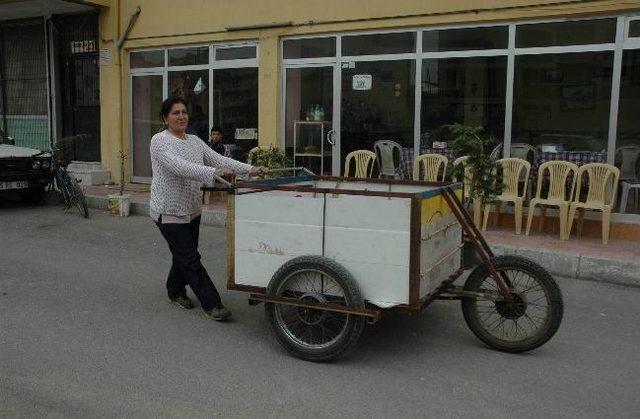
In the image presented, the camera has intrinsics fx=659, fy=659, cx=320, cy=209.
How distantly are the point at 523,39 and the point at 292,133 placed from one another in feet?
13.7

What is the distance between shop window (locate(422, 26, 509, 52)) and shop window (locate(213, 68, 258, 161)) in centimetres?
330

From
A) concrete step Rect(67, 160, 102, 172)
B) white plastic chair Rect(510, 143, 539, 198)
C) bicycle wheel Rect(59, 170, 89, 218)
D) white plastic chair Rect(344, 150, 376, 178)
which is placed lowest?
bicycle wheel Rect(59, 170, 89, 218)

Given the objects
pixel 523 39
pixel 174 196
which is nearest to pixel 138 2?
pixel 523 39

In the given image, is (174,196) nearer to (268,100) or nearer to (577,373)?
(577,373)

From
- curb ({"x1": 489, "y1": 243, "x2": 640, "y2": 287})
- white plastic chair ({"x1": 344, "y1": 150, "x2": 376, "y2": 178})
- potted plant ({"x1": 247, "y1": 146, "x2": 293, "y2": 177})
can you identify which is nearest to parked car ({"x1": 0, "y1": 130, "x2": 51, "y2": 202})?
potted plant ({"x1": 247, "y1": 146, "x2": 293, "y2": 177})

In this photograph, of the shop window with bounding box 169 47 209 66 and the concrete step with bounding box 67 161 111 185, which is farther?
the concrete step with bounding box 67 161 111 185

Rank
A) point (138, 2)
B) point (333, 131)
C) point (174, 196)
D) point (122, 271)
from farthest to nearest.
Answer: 1. point (138, 2)
2. point (333, 131)
3. point (122, 271)
4. point (174, 196)

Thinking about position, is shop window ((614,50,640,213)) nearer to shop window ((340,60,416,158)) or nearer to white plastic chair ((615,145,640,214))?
white plastic chair ((615,145,640,214))

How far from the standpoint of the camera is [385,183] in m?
5.44

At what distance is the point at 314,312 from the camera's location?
455 cm

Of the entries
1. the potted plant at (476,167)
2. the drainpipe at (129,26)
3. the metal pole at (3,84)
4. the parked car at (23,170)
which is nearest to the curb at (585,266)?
the potted plant at (476,167)

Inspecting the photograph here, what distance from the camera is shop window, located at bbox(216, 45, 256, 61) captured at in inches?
454

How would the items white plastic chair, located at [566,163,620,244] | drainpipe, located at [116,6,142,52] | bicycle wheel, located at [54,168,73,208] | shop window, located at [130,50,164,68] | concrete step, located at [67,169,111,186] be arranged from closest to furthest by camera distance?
white plastic chair, located at [566,163,620,244]
bicycle wheel, located at [54,168,73,208]
drainpipe, located at [116,6,142,52]
shop window, located at [130,50,164,68]
concrete step, located at [67,169,111,186]

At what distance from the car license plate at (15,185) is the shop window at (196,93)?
3.05m
